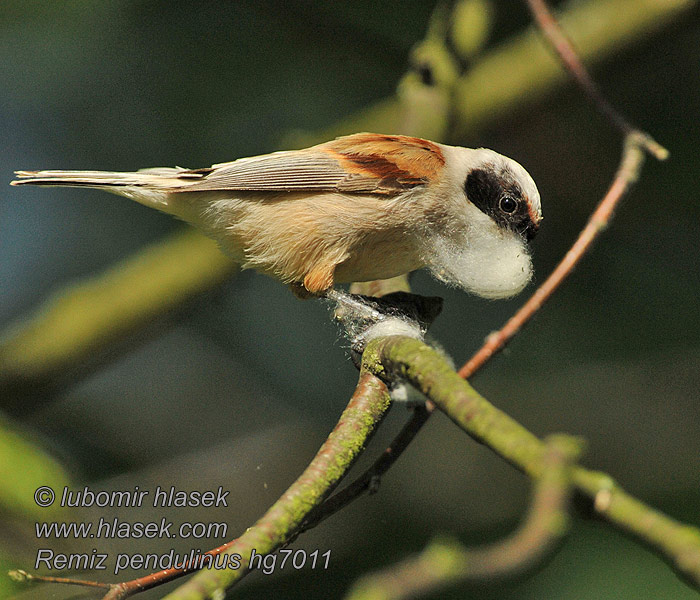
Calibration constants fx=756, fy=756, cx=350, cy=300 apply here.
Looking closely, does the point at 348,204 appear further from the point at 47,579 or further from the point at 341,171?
the point at 47,579

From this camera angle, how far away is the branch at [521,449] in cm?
122

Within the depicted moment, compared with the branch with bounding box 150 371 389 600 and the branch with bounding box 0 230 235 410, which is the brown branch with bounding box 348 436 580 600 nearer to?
the branch with bounding box 150 371 389 600

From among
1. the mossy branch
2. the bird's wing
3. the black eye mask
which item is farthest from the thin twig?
the mossy branch

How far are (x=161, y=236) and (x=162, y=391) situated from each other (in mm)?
1268

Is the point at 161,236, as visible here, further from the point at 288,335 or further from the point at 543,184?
the point at 543,184

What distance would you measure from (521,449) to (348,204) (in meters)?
1.55

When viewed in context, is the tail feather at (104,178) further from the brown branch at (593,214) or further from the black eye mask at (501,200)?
the brown branch at (593,214)

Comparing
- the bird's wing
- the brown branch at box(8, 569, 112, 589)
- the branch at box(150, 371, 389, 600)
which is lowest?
the brown branch at box(8, 569, 112, 589)

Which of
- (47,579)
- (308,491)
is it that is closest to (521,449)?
(308,491)

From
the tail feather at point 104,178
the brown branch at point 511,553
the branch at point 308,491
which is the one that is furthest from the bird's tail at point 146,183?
the brown branch at point 511,553

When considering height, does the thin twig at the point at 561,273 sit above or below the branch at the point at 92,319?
above

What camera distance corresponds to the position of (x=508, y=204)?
258cm

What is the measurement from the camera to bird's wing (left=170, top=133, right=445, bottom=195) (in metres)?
2.79

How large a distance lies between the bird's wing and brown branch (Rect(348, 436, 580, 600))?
1619 millimetres
